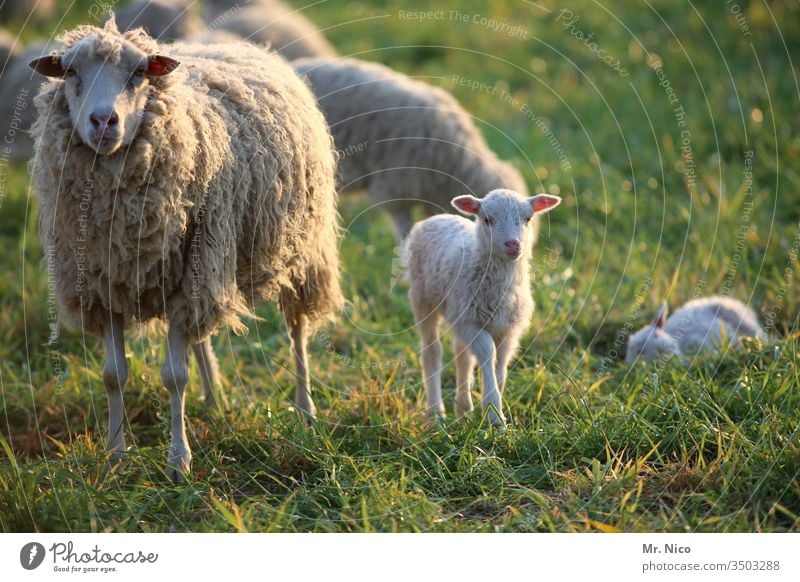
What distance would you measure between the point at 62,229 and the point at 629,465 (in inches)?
108

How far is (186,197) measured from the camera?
422cm

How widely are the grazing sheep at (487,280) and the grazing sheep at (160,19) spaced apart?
6.06 m

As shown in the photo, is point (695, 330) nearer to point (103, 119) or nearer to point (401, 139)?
point (401, 139)

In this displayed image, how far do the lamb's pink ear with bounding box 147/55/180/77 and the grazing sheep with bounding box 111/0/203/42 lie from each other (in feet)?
19.5

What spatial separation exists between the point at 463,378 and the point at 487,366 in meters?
0.50

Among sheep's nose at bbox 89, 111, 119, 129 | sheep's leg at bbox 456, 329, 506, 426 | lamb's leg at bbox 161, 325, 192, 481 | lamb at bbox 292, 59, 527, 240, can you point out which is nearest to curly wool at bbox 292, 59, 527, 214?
lamb at bbox 292, 59, 527, 240

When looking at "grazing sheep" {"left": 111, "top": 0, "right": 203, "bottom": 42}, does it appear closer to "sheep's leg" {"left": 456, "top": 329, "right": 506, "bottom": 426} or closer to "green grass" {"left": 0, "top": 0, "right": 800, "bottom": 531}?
"green grass" {"left": 0, "top": 0, "right": 800, "bottom": 531}

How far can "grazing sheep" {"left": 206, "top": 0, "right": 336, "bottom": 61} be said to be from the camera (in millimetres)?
9141

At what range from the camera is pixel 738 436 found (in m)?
4.18

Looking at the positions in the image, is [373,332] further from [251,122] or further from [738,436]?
[738,436]

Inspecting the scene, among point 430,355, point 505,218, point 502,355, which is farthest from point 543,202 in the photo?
point 430,355

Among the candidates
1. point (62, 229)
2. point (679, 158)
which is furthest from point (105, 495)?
point (679, 158)

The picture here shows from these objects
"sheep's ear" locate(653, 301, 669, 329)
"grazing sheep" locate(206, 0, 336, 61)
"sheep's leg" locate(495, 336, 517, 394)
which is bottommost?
"sheep's ear" locate(653, 301, 669, 329)

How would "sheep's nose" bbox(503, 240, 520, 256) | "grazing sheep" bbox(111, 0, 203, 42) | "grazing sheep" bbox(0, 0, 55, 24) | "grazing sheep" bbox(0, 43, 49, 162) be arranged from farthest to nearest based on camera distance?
→ "grazing sheep" bbox(0, 0, 55, 24)
"grazing sheep" bbox(0, 43, 49, 162)
"grazing sheep" bbox(111, 0, 203, 42)
"sheep's nose" bbox(503, 240, 520, 256)
